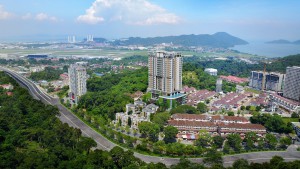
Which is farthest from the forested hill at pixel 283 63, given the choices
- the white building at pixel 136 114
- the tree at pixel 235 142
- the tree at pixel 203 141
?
the tree at pixel 203 141

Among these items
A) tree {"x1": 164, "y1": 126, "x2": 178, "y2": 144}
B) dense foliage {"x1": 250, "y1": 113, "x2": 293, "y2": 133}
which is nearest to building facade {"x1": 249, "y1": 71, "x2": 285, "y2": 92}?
dense foliage {"x1": 250, "y1": 113, "x2": 293, "y2": 133}

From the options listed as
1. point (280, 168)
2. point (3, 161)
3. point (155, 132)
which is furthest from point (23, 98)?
point (280, 168)

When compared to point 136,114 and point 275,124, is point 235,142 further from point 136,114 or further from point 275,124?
point 136,114

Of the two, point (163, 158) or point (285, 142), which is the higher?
point (285, 142)

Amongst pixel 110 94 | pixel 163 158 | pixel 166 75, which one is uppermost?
pixel 166 75

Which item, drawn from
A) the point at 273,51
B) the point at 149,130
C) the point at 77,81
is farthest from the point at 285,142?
the point at 273,51

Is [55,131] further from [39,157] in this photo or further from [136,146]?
[136,146]
